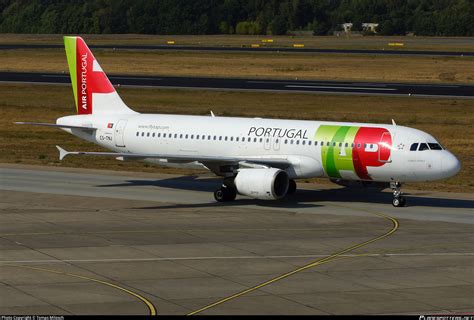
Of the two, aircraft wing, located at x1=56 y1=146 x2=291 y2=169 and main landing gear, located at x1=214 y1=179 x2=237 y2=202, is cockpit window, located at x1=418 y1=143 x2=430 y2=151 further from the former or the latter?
main landing gear, located at x1=214 y1=179 x2=237 y2=202

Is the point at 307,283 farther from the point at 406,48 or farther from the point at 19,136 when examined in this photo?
the point at 406,48

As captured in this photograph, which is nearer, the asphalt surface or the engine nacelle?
the engine nacelle

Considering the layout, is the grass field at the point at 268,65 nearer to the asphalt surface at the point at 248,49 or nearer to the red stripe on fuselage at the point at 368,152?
the asphalt surface at the point at 248,49

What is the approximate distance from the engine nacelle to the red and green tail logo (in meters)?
12.3

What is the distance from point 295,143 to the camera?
162 ft

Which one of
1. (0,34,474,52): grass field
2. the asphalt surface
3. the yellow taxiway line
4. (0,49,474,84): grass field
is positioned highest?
(0,34,474,52): grass field

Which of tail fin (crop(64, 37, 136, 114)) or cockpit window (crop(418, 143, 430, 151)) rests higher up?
tail fin (crop(64, 37, 136, 114))

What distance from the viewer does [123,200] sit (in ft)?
164

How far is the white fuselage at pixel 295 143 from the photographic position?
4712 cm

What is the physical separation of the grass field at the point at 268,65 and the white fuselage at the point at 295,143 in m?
62.0

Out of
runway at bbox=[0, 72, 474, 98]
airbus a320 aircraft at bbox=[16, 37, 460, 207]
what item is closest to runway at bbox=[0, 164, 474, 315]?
airbus a320 aircraft at bbox=[16, 37, 460, 207]

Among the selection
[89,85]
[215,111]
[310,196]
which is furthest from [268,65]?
[310,196]

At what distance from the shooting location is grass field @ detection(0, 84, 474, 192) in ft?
221

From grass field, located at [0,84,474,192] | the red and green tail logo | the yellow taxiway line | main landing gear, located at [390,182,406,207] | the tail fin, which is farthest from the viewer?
grass field, located at [0,84,474,192]
